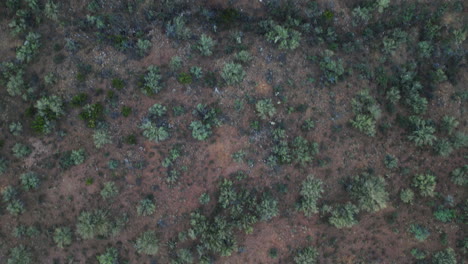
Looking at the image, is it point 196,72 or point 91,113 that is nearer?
point 91,113

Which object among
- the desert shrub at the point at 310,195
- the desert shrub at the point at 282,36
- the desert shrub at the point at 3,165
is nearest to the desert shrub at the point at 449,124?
the desert shrub at the point at 310,195

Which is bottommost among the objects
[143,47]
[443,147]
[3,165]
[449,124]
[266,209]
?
[3,165]

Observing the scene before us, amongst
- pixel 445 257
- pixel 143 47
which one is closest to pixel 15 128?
pixel 143 47

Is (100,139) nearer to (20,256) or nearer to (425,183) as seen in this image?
(20,256)

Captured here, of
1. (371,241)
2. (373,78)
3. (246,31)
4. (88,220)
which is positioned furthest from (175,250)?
(373,78)

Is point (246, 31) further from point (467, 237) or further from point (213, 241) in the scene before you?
point (467, 237)

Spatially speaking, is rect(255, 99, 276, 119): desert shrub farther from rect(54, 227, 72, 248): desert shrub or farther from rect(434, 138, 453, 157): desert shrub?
rect(54, 227, 72, 248): desert shrub
